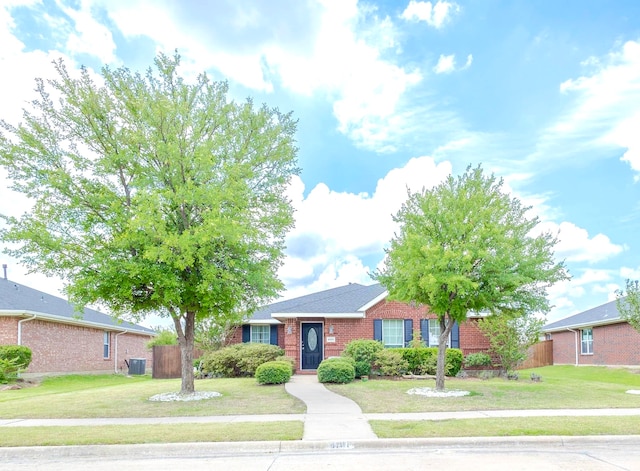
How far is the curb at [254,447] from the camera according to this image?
896cm

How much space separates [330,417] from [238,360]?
11.7 meters

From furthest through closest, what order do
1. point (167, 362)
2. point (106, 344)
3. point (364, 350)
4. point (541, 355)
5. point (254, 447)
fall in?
point (541, 355)
point (106, 344)
point (167, 362)
point (364, 350)
point (254, 447)

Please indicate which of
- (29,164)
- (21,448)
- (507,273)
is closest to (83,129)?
(29,164)

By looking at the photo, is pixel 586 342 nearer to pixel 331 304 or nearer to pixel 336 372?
pixel 331 304

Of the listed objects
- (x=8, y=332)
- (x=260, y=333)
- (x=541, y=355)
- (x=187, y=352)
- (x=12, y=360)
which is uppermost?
(x=8, y=332)

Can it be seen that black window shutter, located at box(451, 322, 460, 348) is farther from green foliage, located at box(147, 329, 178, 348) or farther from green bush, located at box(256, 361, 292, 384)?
green foliage, located at box(147, 329, 178, 348)

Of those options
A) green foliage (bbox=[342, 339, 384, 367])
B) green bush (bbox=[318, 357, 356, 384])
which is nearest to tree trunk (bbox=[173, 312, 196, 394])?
green bush (bbox=[318, 357, 356, 384])

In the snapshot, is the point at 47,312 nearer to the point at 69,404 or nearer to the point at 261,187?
the point at 69,404

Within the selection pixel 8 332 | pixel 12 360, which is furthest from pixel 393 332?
pixel 8 332

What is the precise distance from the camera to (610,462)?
8070 mm

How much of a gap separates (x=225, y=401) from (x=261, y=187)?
5.99 m

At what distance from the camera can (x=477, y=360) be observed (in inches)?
942

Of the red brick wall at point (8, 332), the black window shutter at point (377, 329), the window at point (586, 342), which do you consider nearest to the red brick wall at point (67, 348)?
the red brick wall at point (8, 332)

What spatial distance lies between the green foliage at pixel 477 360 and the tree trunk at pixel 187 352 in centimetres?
1284
